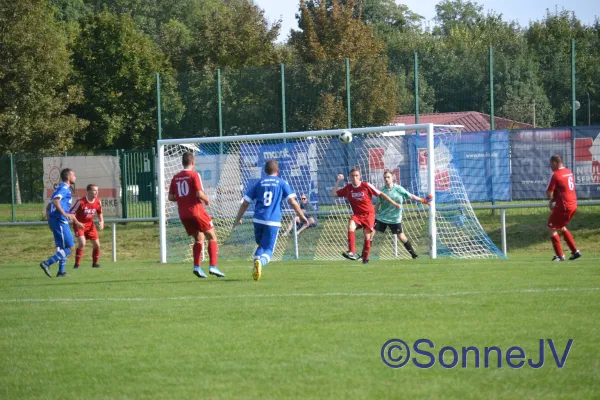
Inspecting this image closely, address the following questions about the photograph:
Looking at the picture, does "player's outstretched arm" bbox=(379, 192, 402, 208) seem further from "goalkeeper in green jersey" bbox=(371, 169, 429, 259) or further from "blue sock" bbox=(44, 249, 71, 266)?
"blue sock" bbox=(44, 249, 71, 266)

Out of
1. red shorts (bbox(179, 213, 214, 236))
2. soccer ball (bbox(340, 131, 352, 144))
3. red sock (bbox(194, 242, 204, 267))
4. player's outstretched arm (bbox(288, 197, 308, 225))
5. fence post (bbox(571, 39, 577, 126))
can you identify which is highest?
fence post (bbox(571, 39, 577, 126))

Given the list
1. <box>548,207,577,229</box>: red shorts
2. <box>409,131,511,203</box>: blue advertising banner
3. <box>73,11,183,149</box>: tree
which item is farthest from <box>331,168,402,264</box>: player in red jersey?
<box>73,11,183,149</box>: tree

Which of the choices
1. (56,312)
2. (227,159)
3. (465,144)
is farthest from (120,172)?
(56,312)

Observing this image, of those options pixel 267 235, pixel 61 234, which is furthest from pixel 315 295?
pixel 61 234

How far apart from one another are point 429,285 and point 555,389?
586cm

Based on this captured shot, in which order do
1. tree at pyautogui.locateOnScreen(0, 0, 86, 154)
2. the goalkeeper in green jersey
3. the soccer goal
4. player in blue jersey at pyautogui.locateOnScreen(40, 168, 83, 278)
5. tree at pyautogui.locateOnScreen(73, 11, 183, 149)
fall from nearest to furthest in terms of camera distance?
player in blue jersey at pyautogui.locateOnScreen(40, 168, 83, 278) → the goalkeeper in green jersey → the soccer goal → tree at pyautogui.locateOnScreen(0, 0, 86, 154) → tree at pyautogui.locateOnScreen(73, 11, 183, 149)

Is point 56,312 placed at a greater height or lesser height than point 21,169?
lesser

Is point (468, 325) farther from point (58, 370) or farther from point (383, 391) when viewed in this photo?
point (58, 370)

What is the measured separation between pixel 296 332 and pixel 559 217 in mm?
9502

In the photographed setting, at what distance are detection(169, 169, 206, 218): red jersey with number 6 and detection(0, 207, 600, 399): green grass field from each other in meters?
1.16

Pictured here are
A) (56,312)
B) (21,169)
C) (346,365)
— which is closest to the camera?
(346,365)

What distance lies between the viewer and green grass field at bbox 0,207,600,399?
6.09 m

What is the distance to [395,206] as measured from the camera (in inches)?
701

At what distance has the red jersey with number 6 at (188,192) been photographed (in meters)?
13.6
